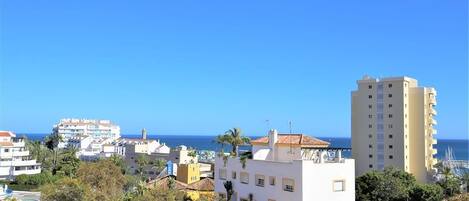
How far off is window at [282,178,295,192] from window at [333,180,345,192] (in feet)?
10.4

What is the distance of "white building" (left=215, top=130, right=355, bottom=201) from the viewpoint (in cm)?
3728

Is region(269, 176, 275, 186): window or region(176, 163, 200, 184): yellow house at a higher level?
region(269, 176, 275, 186): window

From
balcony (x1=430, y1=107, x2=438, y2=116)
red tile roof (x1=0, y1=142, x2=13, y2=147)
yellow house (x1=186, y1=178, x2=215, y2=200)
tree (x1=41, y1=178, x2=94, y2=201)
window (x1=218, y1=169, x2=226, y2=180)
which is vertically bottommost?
yellow house (x1=186, y1=178, x2=215, y2=200)

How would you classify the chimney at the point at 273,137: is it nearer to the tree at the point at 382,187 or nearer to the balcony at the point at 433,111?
the tree at the point at 382,187

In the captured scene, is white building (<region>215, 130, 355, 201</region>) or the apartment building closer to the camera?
white building (<region>215, 130, 355, 201</region>)

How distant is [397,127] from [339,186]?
61.5 meters

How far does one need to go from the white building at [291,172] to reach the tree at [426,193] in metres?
24.4

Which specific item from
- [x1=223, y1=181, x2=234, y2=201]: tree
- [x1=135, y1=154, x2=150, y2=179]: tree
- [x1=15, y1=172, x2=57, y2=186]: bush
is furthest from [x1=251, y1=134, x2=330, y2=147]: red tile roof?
[x1=135, y1=154, x2=150, y2=179]: tree

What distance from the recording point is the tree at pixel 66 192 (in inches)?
1305

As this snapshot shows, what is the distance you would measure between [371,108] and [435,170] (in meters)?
16.2

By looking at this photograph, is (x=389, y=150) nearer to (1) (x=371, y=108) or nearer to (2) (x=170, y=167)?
(1) (x=371, y=108)

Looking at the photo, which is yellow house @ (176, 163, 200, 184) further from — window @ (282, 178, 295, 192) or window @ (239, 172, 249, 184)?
window @ (282, 178, 295, 192)

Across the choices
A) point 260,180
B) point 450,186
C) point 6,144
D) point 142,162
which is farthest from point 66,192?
point 6,144

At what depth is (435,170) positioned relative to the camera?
9394 centimetres
